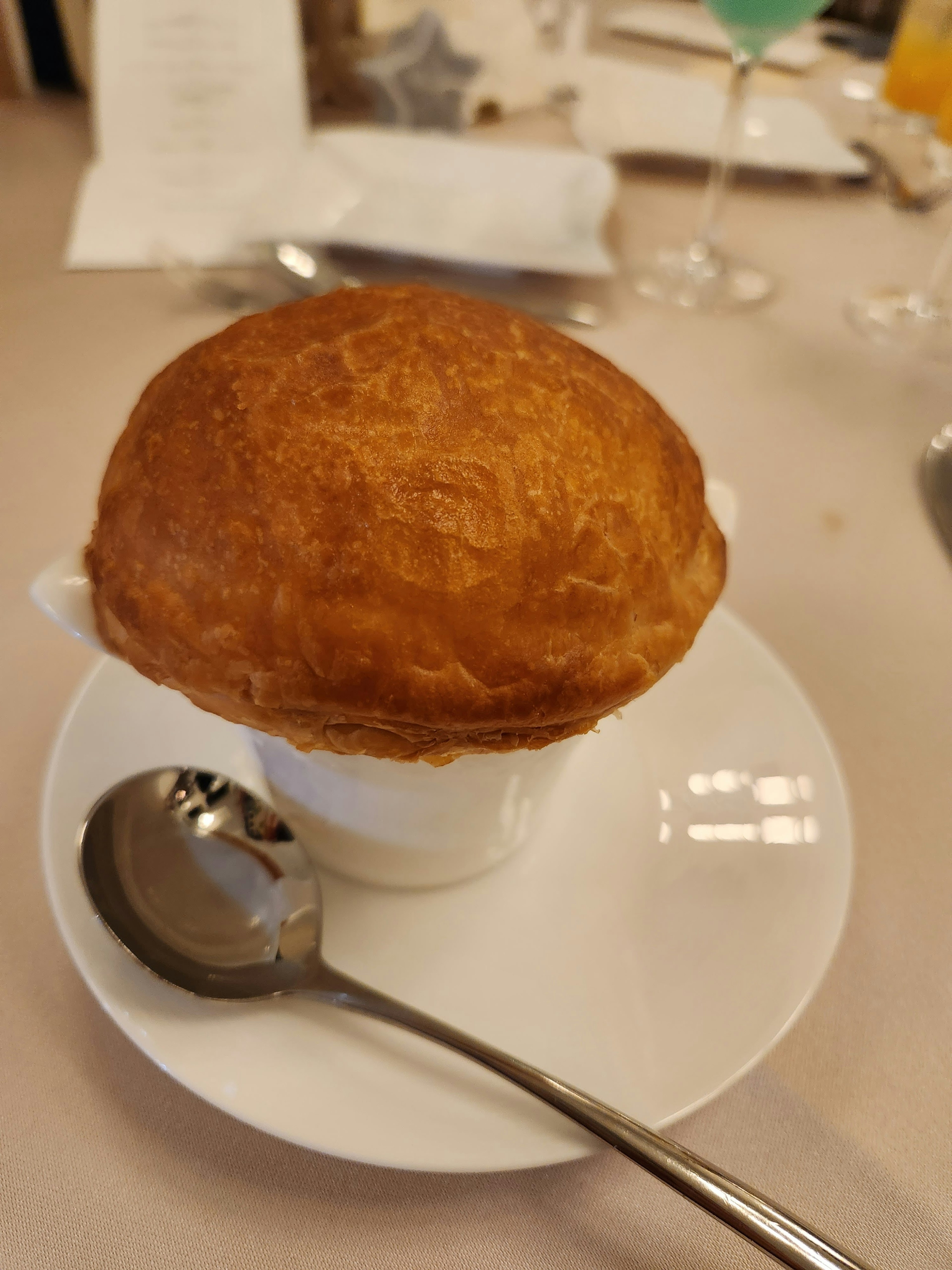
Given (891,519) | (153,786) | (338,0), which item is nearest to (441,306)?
(153,786)

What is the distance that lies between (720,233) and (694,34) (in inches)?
40.1

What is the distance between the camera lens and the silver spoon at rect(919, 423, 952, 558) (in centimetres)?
104

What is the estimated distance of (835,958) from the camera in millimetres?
646

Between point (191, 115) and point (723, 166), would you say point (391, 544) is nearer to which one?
point (723, 166)

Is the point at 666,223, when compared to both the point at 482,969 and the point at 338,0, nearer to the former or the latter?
the point at 338,0

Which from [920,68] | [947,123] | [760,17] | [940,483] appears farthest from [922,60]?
[940,483]

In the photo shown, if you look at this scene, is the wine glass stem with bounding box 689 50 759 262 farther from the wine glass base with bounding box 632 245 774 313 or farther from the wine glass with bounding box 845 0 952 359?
the wine glass with bounding box 845 0 952 359

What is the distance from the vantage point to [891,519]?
1.06 metres

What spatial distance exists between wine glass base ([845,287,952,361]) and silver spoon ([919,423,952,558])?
0.23 m

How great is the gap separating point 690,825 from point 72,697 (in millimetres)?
546

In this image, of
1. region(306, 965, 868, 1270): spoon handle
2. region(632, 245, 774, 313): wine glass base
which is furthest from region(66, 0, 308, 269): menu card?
region(306, 965, 868, 1270): spoon handle

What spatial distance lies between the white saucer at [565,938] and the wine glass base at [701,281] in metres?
0.82

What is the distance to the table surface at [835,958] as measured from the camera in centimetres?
49

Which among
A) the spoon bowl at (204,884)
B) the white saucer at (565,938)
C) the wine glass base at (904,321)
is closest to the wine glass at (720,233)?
the wine glass base at (904,321)
